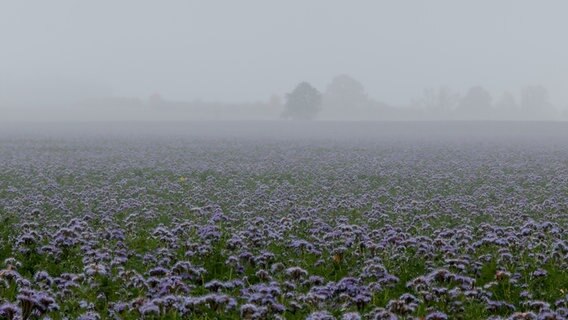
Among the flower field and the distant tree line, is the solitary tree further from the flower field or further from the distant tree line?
the flower field

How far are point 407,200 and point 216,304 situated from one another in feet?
41.9

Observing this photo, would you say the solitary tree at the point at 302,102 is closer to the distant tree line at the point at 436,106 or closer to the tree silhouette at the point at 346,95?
the distant tree line at the point at 436,106

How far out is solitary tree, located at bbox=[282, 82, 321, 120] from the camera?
114812 mm

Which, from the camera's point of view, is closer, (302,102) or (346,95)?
(302,102)

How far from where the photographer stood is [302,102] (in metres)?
115

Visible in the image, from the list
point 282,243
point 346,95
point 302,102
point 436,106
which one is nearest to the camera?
point 282,243

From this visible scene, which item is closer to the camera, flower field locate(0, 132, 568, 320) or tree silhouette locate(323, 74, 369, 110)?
flower field locate(0, 132, 568, 320)

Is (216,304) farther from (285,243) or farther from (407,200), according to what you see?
(407,200)

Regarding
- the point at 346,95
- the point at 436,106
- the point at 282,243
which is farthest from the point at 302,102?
the point at 282,243

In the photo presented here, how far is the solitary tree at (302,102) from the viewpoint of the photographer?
114812 mm

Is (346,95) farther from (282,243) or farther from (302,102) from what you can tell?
(282,243)

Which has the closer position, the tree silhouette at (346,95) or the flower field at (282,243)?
the flower field at (282,243)

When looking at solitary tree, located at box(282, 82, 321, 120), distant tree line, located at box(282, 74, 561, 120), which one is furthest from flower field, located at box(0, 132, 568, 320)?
distant tree line, located at box(282, 74, 561, 120)

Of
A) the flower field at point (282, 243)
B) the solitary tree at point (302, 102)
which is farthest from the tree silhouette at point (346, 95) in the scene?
the flower field at point (282, 243)
